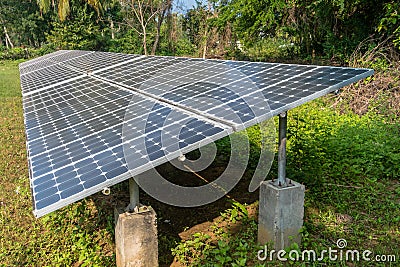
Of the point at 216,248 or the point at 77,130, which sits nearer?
the point at 77,130

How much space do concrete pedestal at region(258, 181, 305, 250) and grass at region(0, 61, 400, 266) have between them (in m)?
0.19

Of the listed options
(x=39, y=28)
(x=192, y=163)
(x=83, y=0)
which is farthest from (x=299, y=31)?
(x=39, y=28)

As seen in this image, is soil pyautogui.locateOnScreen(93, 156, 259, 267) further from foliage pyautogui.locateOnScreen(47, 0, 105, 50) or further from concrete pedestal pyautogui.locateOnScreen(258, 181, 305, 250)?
foliage pyautogui.locateOnScreen(47, 0, 105, 50)

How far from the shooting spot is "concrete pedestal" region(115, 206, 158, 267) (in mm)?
3201

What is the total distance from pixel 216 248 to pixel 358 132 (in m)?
4.05

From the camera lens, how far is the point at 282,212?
3.42m

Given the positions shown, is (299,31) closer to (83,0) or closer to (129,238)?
(129,238)

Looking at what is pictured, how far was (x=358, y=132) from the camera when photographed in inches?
261

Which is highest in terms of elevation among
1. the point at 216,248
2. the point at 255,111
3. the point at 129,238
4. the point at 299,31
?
the point at 299,31

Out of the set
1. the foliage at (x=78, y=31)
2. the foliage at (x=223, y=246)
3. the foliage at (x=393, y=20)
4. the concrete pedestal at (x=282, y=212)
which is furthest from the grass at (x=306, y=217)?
the foliage at (x=78, y=31)

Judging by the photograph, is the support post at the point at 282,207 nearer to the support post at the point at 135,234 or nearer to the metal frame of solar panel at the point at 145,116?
the metal frame of solar panel at the point at 145,116

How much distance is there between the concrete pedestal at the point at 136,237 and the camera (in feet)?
10.5

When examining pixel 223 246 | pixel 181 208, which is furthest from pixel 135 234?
pixel 181 208

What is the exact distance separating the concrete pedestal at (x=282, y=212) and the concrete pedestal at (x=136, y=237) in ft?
3.56
